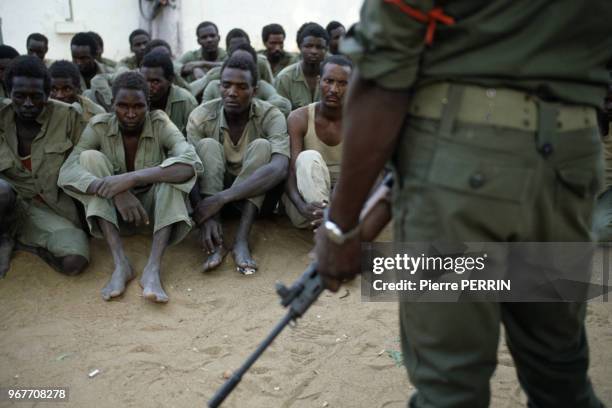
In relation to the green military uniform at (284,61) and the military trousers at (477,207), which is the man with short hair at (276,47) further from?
the military trousers at (477,207)

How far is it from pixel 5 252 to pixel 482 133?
341cm

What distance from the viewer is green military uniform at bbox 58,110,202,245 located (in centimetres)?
376

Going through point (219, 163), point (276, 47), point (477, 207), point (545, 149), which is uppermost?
point (276, 47)

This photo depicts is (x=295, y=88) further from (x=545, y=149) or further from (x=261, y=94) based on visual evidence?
(x=545, y=149)

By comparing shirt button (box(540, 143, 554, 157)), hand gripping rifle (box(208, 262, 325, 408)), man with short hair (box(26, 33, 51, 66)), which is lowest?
hand gripping rifle (box(208, 262, 325, 408))

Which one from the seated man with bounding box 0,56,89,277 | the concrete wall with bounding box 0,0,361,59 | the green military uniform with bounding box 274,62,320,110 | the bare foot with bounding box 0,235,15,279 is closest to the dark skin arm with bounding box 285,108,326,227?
the seated man with bounding box 0,56,89,277

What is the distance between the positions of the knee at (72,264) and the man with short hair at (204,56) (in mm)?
3878

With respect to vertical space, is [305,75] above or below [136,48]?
below

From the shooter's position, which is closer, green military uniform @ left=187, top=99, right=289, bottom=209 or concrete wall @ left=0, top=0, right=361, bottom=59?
green military uniform @ left=187, top=99, right=289, bottom=209

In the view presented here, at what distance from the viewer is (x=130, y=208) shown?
372cm

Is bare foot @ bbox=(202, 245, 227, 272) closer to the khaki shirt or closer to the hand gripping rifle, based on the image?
the khaki shirt

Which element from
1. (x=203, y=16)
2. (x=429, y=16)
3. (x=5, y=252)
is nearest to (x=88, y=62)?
(x=5, y=252)

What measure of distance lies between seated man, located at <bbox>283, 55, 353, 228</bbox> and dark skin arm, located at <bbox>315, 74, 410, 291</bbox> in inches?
97.3

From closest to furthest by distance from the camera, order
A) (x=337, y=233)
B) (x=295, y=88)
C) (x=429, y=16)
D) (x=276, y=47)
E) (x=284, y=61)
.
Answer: (x=429, y=16), (x=337, y=233), (x=295, y=88), (x=276, y=47), (x=284, y=61)
